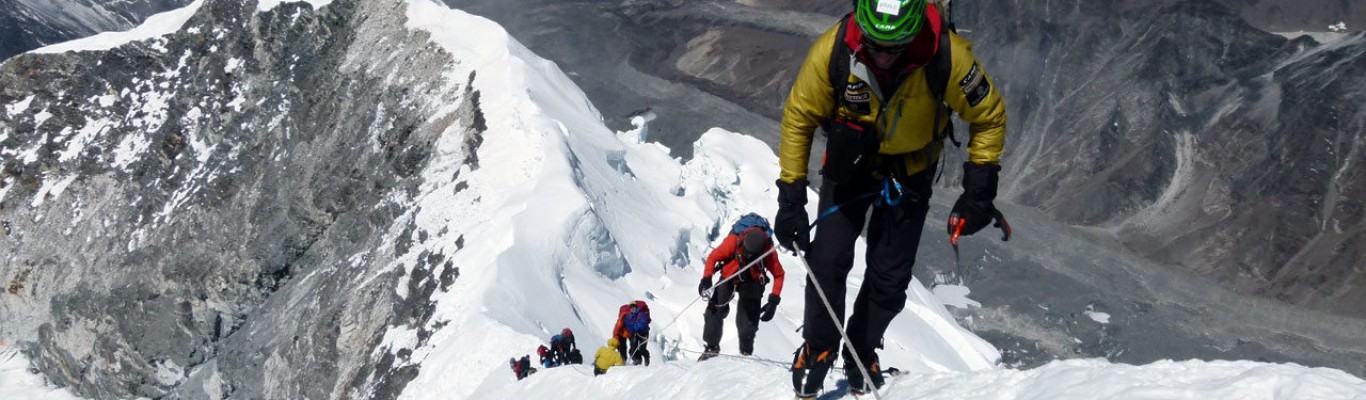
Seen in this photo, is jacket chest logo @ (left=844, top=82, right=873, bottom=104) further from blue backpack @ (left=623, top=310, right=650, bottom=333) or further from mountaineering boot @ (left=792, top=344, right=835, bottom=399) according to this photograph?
blue backpack @ (left=623, top=310, right=650, bottom=333)

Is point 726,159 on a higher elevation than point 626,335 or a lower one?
lower

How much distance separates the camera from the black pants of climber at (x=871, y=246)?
6250mm

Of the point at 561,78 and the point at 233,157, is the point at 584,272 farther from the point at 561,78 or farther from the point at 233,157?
the point at 233,157

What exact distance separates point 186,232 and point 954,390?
29724 mm

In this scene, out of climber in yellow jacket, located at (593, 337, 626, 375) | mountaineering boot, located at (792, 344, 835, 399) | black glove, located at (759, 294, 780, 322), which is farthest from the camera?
climber in yellow jacket, located at (593, 337, 626, 375)

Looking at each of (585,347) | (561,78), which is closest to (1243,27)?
(561,78)

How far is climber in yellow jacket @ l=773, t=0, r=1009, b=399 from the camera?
568 centimetres

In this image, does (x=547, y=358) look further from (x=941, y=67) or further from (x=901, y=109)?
(x=941, y=67)

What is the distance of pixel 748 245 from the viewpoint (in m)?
11.0

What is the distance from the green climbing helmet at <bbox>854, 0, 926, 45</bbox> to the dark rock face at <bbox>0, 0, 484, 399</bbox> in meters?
18.1

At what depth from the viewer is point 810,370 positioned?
22.2ft

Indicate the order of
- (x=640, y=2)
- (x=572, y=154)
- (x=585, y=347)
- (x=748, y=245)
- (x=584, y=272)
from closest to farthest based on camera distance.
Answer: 1. (x=748, y=245)
2. (x=585, y=347)
3. (x=584, y=272)
4. (x=572, y=154)
5. (x=640, y=2)

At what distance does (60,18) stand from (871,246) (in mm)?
117631

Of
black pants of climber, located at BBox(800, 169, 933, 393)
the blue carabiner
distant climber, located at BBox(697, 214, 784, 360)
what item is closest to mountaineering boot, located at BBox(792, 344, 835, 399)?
black pants of climber, located at BBox(800, 169, 933, 393)
